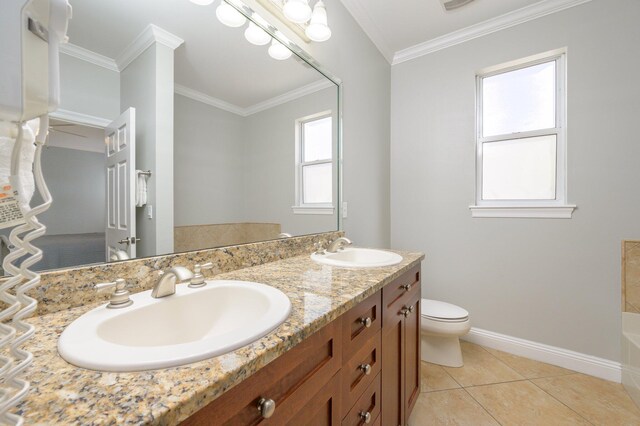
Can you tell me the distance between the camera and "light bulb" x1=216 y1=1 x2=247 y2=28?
3.40 ft

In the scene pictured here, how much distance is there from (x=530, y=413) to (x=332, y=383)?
1.52 m

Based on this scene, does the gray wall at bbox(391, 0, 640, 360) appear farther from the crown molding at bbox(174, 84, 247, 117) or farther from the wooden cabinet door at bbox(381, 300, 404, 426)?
the crown molding at bbox(174, 84, 247, 117)

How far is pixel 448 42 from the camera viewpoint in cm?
218

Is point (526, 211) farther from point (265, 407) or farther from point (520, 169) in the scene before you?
point (265, 407)

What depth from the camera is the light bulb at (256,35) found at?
3.82 ft

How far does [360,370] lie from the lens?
0.84 metres

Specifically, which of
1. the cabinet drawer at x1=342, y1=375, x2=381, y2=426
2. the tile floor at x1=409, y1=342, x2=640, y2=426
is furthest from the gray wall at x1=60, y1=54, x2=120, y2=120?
the tile floor at x1=409, y1=342, x2=640, y2=426

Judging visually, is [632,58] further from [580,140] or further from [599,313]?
[599,313]

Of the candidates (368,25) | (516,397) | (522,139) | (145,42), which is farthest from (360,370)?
(368,25)

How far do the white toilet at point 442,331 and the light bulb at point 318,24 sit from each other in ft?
6.07

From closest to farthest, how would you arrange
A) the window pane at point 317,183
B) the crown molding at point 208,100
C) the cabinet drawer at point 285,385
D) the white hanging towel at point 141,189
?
the cabinet drawer at point 285,385 < the white hanging towel at point 141,189 < the crown molding at point 208,100 < the window pane at point 317,183

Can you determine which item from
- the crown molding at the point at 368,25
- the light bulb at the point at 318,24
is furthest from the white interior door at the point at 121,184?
the crown molding at the point at 368,25

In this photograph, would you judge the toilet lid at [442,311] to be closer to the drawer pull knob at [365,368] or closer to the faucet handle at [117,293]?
the drawer pull knob at [365,368]

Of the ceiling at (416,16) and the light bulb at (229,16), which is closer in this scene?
the light bulb at (229,16)
